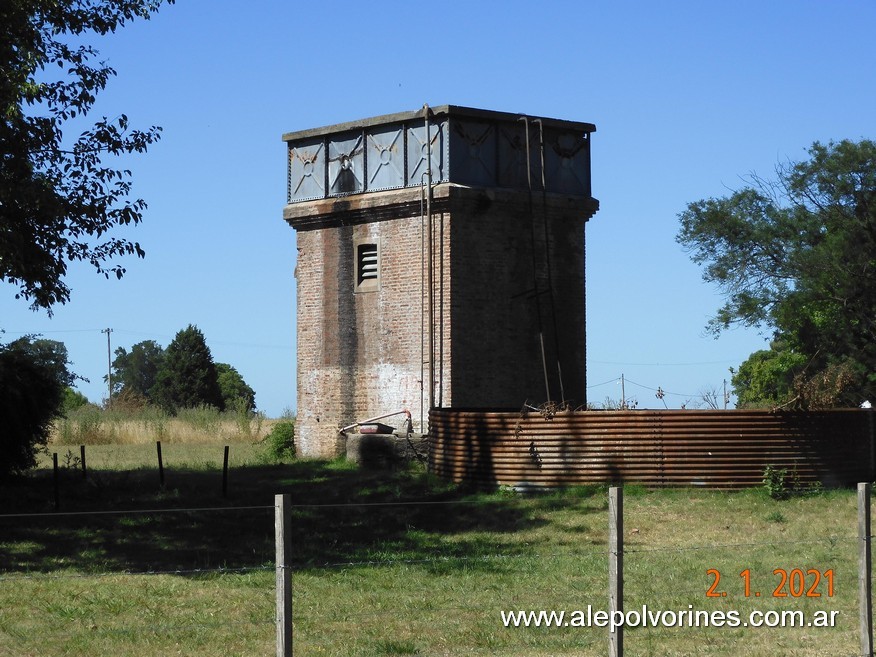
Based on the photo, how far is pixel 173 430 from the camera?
1592 inches

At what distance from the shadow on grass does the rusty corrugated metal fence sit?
3.29 ft

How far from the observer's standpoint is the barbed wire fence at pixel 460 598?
9023mm

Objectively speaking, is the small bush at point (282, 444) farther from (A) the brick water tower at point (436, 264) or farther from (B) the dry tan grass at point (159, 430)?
(B) the dry tan grass at point (159, 430)

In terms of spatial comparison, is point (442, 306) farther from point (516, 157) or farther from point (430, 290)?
point (516, 157)

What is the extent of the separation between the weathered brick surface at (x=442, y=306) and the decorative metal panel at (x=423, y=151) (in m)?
0.50

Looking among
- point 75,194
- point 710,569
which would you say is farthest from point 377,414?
point 710,569

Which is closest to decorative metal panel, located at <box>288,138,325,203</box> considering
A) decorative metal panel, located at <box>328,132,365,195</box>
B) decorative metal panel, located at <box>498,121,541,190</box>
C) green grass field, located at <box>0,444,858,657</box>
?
decorative metal panel, located at <box>328,132,365,195</box>

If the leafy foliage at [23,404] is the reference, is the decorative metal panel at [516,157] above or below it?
above

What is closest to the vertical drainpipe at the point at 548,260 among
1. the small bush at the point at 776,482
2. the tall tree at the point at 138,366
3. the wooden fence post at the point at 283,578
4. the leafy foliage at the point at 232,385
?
the small bush at the point at 776,482

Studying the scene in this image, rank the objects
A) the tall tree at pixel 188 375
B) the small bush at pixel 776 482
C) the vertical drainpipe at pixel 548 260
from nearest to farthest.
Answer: the small bush at pixel 776 482 < the vertical drainpipe at pixel 548 260 < the tall tree at pixel 188 375

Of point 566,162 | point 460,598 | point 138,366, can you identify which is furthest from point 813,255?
point 138,366

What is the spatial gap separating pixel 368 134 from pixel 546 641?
1943cm
